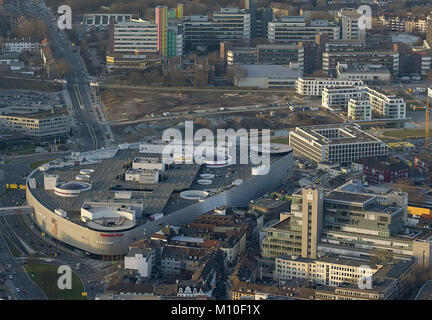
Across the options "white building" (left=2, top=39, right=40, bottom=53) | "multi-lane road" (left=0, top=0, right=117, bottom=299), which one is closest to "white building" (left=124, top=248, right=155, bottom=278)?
"multi-lane road" (left=0, top=0, right=117, bottom=299)

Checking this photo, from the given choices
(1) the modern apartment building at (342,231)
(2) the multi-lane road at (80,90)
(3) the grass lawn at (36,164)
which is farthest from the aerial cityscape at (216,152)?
(3) the grass lawn at (36,164)

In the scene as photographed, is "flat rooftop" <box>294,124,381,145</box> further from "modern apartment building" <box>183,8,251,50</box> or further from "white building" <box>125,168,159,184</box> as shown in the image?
"modern apartment building" <box>183,8,251,50</box>

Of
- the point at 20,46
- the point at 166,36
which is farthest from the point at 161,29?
the point at 20,46

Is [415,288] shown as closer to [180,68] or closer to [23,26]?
[180,68]

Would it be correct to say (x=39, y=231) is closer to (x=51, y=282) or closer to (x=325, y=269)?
(x=51, y=282)

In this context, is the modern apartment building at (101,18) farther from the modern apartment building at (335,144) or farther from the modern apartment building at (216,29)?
the modern apartment building at (335,144)
